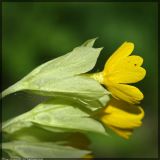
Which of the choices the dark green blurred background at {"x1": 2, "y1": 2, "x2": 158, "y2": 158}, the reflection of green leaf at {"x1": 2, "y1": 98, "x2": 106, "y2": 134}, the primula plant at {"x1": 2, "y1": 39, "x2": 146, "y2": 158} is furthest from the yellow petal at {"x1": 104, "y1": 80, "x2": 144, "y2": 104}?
the dark green blurred background at {"x1": 2, "y1": 2, "x2": 158, "y2": 158}

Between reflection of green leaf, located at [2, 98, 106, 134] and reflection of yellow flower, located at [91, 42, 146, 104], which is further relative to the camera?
reflection of green leaf, located at [2, 98, 106, 134]

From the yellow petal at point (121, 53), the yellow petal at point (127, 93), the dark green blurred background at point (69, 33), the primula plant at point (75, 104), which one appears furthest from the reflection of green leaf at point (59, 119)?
the dark green blurred background at point (69, 33)

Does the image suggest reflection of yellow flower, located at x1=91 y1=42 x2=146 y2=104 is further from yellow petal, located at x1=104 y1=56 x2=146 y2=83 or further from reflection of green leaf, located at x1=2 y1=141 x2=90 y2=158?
reflection of green leaf, located at x1=2 y1=141 x2=90 y2=158

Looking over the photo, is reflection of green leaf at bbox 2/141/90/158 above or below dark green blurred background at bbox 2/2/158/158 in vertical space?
below

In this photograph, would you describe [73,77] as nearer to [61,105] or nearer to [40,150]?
[61,105]

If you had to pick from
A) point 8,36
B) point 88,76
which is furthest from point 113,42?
point 88,76

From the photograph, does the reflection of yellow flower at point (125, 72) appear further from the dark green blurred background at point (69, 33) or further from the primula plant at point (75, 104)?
the dark green blurred background at point (69, 33)
